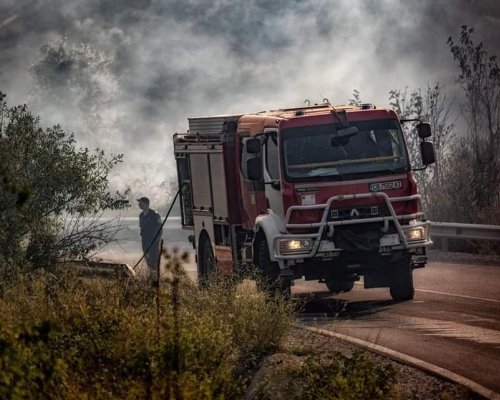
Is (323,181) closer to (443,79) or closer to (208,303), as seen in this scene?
(208,303)

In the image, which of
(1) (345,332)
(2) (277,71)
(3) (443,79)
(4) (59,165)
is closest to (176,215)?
(3) (443,79)

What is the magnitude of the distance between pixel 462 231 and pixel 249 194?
6.61 m

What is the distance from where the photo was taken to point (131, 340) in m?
11.3

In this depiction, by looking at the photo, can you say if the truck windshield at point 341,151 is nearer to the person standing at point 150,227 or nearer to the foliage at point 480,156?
the person standing at point 150,227

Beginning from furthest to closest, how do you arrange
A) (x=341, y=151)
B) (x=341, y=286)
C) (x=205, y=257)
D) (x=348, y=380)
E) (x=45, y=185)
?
(x=205, y=257) → (x=341, y=286) → (x=45, y=185) → (x=341, y=151) → (x=348, y=380)

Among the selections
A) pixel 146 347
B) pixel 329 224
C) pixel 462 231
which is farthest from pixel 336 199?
pixel 462 231

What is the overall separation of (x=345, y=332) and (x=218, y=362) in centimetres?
431

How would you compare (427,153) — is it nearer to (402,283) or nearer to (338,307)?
(402,283)

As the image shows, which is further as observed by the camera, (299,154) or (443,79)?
(443,79)

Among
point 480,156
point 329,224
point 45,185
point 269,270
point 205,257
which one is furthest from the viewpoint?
point 480,156

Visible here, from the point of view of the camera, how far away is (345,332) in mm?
15195

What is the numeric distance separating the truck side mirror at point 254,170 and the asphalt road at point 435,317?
1.80 meters

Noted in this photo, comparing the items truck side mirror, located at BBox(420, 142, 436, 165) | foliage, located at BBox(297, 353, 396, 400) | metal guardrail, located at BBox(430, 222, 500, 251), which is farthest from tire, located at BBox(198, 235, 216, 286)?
foliage, located at BBox(297, 353, 396, 400)

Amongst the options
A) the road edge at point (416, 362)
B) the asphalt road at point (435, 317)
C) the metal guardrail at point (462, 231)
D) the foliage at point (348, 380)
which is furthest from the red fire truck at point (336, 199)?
the foliage at point (348, 380)
